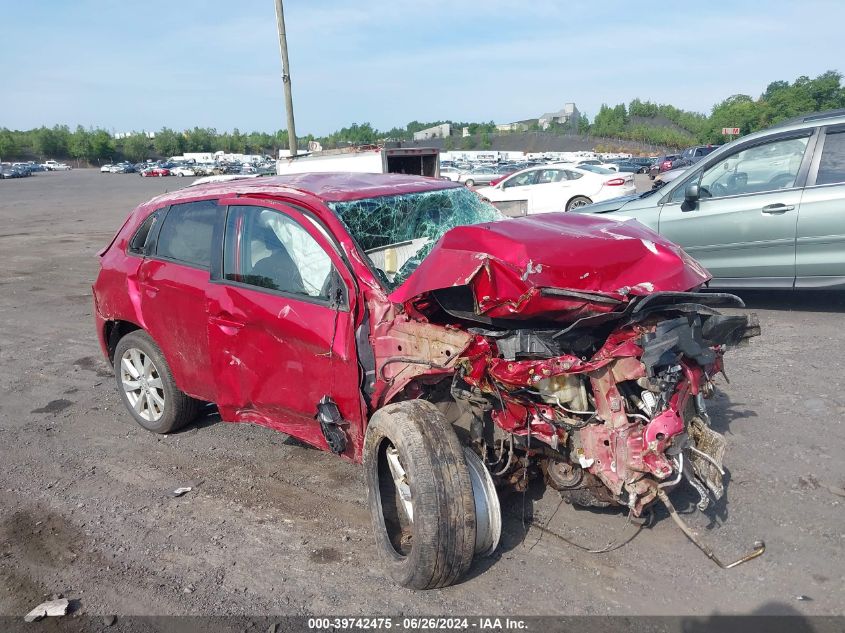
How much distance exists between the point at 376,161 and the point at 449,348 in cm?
1097

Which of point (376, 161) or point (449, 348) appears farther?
point (376, 161)

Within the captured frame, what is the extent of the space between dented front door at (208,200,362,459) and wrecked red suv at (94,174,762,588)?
12mm

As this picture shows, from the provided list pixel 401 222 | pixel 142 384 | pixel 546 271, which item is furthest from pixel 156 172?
pixel 546 271

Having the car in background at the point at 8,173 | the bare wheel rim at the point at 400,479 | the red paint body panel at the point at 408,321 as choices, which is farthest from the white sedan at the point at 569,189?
the car in background at the point at 8,173

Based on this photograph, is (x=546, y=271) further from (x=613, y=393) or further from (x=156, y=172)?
(x=156, y=172)

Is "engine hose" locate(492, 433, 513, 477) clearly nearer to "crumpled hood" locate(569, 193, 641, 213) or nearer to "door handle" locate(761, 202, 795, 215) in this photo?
"door handle" locate(761, 202, 795, 215)

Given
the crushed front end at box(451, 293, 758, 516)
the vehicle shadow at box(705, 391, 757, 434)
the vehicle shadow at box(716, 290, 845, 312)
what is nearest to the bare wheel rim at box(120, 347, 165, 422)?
the crushed front end at box(451, 293, 758, 516)

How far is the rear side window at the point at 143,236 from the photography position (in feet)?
16.0

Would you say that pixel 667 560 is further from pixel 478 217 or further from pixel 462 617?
pixel 478 217

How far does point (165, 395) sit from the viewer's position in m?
4.75

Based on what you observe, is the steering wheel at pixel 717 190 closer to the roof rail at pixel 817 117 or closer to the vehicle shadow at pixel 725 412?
the roof rail at pixel 817 117

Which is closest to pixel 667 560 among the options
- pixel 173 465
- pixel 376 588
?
pixel 376 588

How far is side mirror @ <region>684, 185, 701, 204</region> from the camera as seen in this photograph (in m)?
7.02

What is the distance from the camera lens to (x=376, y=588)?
311cm
